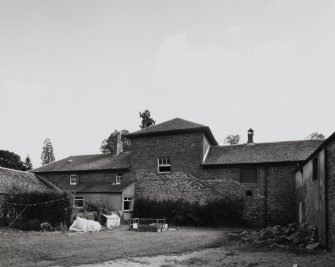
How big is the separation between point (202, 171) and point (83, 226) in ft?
39.7

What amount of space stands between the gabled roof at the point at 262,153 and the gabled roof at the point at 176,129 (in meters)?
2.56

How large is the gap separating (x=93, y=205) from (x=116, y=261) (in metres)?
15.6

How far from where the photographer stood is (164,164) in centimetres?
3161

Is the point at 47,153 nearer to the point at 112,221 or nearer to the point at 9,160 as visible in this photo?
the point at 9,160

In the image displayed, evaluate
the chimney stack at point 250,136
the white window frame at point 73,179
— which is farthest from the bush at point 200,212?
the white window frame at point 73,179

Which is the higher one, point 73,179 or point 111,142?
point 111,142

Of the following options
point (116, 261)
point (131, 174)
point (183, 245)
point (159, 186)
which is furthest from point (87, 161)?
point (116, 261)

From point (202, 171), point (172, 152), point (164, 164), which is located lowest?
point (202, 171)

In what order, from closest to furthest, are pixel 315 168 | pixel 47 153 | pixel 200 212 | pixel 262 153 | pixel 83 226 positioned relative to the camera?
pixel 315 168 < pixel 83 226 < pixel 200 212 < pixel 262 153 < pixel 47 153

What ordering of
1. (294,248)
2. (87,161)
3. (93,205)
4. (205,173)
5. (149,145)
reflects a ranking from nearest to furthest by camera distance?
1. (294,248)
2. (93,205)
3. (205,173)
4. (149,145)
5. (87,161)

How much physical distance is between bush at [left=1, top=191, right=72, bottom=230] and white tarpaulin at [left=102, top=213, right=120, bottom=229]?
316cm

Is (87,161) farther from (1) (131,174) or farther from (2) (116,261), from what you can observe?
(2) (116,261)

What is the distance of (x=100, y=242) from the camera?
16.5 metres

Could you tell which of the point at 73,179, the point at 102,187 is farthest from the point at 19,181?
the point at 102,187
